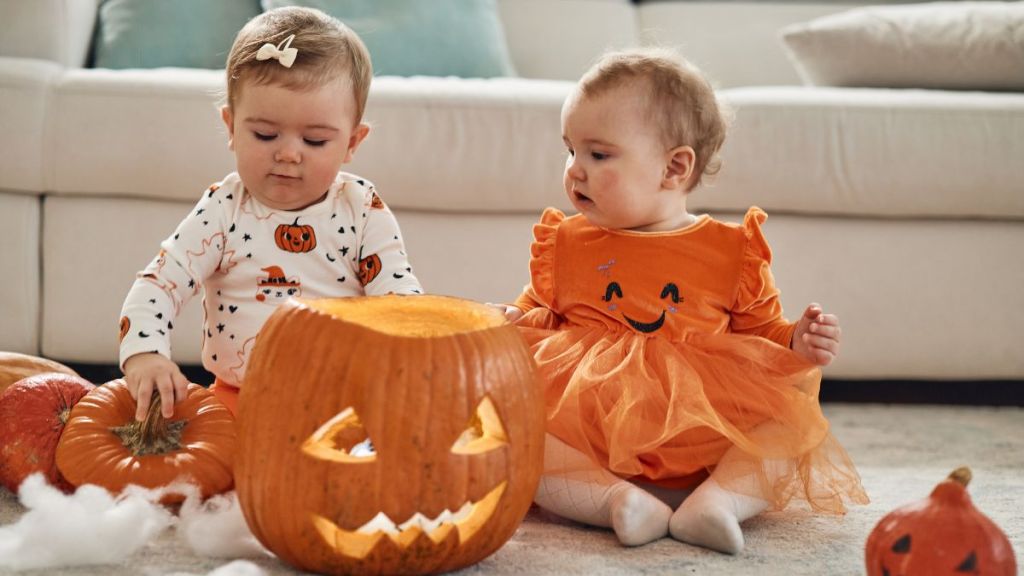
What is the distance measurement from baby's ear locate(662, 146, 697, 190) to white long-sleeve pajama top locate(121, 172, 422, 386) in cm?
36

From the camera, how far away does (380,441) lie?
1022mm

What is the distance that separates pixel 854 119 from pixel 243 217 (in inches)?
42.9

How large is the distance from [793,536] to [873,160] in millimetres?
886

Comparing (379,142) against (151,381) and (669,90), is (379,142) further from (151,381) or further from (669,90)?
(151,381)

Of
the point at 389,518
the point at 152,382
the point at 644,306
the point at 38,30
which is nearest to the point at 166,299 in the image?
the point at 152,382

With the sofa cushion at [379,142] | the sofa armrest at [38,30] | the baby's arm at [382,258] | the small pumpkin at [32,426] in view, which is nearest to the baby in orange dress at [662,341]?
the baby's arm at [382,258]

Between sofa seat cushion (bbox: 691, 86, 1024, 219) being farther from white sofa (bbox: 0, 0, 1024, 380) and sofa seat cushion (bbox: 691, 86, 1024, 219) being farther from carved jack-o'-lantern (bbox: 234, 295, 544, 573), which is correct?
carved jack-o'-lantern (bbox: 234, 295, 544, 573)

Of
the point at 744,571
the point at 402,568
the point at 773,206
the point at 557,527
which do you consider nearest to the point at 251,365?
the point at 402,568

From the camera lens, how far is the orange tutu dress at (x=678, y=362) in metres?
1.30

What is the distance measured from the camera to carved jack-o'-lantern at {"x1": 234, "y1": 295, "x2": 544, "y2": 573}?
102 centimetres

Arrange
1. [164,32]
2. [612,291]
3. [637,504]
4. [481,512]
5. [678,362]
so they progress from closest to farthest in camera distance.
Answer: [481,512] → [637,504] → [678,362] → [612,291] → [164,32]

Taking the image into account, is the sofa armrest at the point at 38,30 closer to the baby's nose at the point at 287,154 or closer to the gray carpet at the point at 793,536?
the baby's nose at the point at 287,154

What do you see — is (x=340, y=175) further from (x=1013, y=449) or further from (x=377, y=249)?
(x=1013, y=449)

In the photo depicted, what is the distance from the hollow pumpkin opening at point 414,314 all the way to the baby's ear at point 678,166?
0.39m
